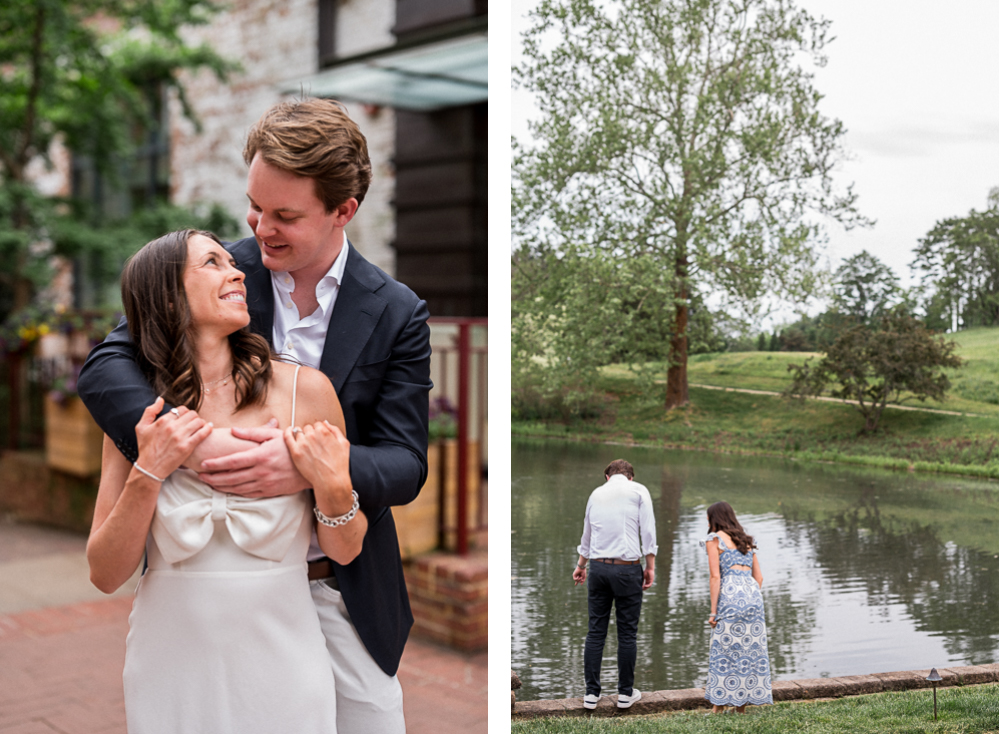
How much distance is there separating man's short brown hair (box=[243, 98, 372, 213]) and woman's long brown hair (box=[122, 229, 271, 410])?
25 cm

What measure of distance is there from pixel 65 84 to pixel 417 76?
317 cm

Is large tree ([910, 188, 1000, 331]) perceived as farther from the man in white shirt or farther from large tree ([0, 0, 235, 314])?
large tree ([0, 0, 235, 314])

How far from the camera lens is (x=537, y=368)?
2.62m

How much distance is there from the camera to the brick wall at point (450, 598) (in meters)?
4.28

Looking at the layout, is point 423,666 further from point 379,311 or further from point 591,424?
point 379,311

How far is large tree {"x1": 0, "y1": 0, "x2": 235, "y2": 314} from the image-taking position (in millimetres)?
6641

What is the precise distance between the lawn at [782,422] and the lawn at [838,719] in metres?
0.69

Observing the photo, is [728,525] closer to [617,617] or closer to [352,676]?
[617,617]

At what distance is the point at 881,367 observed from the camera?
105 inches

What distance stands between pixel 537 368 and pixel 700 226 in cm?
64

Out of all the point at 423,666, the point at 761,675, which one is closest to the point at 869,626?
the point at 761,675

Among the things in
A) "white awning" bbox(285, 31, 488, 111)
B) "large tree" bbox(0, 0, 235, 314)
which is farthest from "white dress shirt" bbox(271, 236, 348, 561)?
"large tree" bbox(0, 0, 235, 314)

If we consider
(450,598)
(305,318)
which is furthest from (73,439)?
(305,318)

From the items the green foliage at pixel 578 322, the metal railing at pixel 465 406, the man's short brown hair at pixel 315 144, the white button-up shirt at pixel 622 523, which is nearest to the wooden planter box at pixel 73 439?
the metal railing at pixel 465 406
